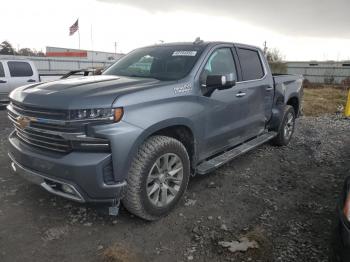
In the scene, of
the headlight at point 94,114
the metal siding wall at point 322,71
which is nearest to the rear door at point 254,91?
the headlight at point 94,114

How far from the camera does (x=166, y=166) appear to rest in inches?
Answer: 135

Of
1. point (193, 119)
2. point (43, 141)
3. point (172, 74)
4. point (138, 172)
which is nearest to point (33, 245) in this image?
point (43, 141)

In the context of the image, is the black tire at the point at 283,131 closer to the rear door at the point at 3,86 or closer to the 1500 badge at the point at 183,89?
the 1500 badge at the point at 183,89

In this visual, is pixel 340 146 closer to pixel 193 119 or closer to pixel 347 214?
pixel 193 119

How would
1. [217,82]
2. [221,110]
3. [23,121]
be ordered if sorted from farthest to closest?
[221,110], [217,82], [23,121]

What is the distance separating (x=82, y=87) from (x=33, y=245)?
A: 1540 mm

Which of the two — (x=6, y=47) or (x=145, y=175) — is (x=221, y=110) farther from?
(x=6, y=47)

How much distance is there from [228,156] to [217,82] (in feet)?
3.73

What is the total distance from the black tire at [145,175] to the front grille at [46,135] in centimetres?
63

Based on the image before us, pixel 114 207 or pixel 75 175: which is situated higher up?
pixel 75 175

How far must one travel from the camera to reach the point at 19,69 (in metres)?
10.6

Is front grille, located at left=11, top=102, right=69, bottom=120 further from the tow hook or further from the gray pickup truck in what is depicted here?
the tow hook

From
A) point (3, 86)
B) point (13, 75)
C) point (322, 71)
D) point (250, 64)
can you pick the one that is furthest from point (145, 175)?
point (322, 71)

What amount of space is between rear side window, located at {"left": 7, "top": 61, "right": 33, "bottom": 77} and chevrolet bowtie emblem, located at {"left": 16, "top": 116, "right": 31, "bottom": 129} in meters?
8.05
